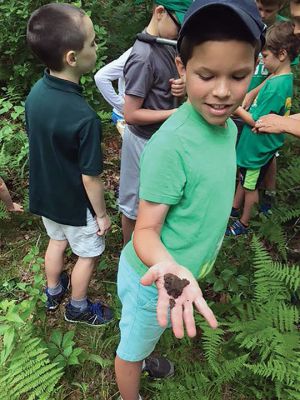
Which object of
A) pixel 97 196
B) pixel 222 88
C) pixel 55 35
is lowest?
pixel 97 196

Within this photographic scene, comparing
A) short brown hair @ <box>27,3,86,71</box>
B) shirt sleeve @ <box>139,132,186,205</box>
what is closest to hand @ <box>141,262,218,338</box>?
shirt sleeve @ <box>139,132,186,205</box>

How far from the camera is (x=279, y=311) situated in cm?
285

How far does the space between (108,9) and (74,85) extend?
13.0 feet

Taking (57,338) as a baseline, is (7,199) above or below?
above

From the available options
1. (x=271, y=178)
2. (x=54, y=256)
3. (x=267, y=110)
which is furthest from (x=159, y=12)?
(x=271, y=178)

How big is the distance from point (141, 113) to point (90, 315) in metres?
1.64

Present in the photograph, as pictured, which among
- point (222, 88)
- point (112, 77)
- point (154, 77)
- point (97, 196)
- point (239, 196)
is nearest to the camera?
point (222, 88)

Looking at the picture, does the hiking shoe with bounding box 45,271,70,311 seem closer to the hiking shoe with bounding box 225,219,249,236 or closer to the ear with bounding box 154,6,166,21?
the hiking shoe with bounding box 225,219,249,236

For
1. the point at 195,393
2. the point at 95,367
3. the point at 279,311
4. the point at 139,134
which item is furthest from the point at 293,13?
the point at 95,367

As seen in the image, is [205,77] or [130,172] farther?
[130,172]

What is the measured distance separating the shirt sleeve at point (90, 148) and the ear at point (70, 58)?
1.24 feet

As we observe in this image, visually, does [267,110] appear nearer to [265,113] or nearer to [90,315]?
[265,113]

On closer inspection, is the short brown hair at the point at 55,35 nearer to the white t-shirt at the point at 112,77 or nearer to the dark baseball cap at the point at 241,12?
the white t-shirt at the point at 112,77

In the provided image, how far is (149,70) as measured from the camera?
2.68m
